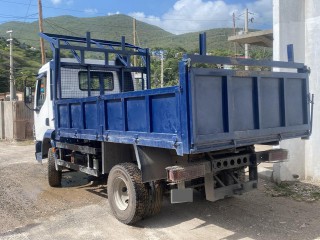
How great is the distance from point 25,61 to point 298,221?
204 ft

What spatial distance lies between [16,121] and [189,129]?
16.4 m

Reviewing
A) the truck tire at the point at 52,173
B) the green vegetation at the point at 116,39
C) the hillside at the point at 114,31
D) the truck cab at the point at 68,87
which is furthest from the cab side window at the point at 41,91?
the hillside at the point at 114,31

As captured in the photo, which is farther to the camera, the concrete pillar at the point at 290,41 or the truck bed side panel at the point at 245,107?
the concrete pillar at the point at 290,41

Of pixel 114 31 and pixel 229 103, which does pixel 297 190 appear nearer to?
pixel 229 103

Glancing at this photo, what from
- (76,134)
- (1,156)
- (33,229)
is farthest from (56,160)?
(1,156)

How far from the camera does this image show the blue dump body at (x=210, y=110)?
14.1 ft

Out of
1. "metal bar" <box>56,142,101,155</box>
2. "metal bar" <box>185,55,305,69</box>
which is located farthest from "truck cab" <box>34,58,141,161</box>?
"metal bar" <box>185,55,305,69</box>

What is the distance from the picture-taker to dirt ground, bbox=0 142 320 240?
16.9ft

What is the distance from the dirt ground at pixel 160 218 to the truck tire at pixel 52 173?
21cm

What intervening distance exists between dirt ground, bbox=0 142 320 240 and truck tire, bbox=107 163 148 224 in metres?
0.18

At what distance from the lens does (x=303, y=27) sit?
7953 millimetres

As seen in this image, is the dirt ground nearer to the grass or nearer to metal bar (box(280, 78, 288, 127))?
the grass

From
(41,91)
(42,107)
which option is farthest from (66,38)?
(42,107)

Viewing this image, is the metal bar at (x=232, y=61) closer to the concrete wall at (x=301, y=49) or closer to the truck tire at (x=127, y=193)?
the truck tire at (x=127, y=193)
